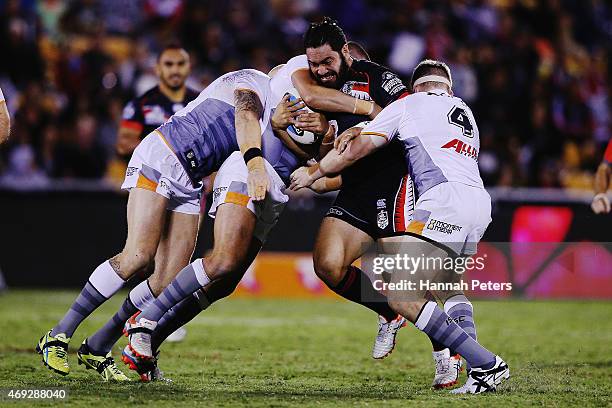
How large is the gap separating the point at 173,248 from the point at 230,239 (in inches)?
31.9

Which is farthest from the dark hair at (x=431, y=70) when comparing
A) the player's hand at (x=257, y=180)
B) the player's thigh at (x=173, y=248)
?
the player's thigh at (x=173, y=248)

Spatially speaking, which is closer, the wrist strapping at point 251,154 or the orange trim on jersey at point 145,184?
the wrist strapping at point 251,154

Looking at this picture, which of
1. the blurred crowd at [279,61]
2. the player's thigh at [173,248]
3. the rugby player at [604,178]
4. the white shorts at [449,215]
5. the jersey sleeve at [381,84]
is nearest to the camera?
the white shorts at [449,215]

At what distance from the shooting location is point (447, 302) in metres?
7.00

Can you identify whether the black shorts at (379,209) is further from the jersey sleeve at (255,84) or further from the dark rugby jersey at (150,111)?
the dark rugby jersey at (150,111)

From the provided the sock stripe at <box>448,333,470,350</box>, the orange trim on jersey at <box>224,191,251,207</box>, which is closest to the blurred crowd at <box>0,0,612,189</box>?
the orange trim on jersey at <box>224,191,251,207</box>

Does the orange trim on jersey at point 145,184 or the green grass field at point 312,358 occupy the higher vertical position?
the orange trim on jersey at point 145,184

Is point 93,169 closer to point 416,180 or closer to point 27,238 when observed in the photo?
point 27,238

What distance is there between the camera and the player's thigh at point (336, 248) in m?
6.96

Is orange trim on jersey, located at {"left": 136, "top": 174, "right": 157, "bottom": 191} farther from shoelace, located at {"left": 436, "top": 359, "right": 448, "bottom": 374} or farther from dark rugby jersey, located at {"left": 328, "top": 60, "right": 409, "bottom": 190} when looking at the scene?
shoelace, located at {"left": 436, "top": 359, "right": 448, "bottom": 374}

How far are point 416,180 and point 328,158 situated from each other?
1.96ft

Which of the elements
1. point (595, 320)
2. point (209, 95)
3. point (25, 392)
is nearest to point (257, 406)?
point (25, 392)

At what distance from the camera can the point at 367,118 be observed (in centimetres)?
710

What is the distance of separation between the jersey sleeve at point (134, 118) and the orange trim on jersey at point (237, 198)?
3.04m
